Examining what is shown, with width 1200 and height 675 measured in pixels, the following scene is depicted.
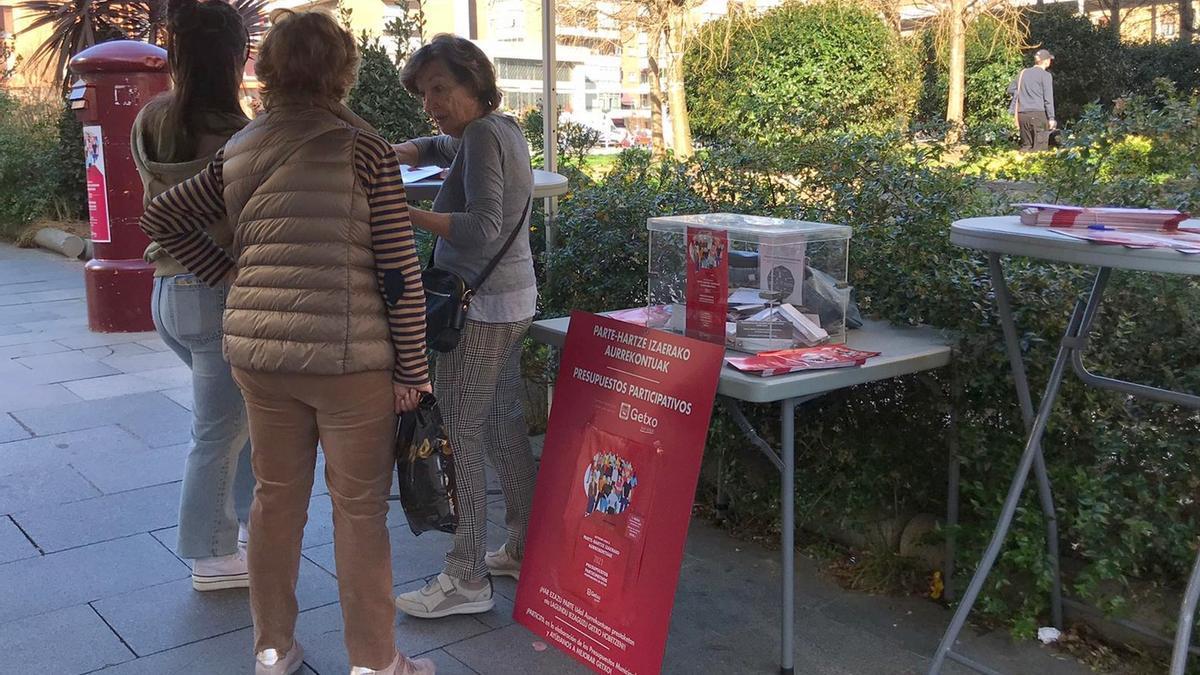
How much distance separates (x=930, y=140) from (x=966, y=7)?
784 centimetres

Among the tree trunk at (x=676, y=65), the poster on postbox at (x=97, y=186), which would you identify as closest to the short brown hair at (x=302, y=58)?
the poster on postbox at (x=97, y=186)

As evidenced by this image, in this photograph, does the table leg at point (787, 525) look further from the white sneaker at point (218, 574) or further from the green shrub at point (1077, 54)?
the green shrub at point (1077, 54)

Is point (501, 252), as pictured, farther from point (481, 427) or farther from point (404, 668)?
point (404, 668)

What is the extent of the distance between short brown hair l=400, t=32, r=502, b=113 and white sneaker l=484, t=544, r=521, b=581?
147 centimetres

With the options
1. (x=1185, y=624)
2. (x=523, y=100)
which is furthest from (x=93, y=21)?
(x=1185, y=624)

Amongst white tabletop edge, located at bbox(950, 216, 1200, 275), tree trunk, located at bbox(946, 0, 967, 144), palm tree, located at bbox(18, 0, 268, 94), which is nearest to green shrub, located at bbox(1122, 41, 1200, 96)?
tree trunk, located at bbox(946, 0, 967, 144)

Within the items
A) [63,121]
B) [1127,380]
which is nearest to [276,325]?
[1127,380]

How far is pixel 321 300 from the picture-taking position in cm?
246

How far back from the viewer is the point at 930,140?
3.66 meters

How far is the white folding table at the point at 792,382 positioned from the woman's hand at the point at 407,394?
2.06 feet

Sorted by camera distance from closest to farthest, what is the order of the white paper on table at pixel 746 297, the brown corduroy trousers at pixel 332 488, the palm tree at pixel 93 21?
the brown corduroy trousers at pixel 332 488
the white paper on table at pixel 746 297
the palm tree at pixel 93 21

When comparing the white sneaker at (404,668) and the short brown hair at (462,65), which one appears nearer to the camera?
the white sneaker at (404,668)

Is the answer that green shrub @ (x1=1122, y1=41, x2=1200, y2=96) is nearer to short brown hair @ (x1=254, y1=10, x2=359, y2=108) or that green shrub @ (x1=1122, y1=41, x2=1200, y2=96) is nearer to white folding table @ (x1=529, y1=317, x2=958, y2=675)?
white folding table @ (x1=529, y1=317, x2=958, y2=675)

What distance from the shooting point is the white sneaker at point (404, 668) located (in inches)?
108
